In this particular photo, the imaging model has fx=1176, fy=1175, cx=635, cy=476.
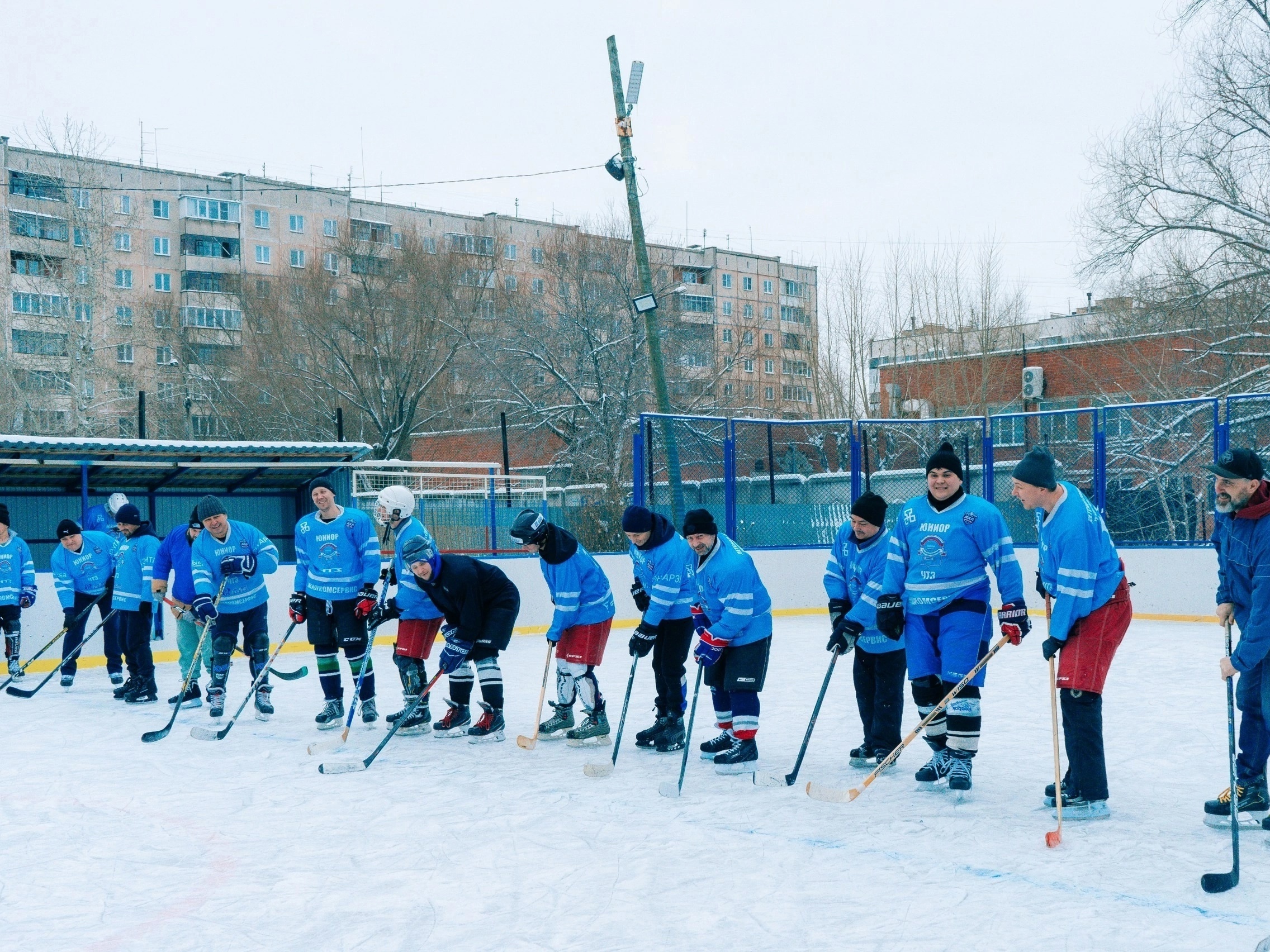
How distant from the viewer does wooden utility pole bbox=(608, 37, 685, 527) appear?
11812mm

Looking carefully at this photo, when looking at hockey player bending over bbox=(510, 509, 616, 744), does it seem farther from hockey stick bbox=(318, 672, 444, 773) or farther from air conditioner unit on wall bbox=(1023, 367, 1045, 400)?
air conditioner unit on wall bbox=(1023, 367, 1045, 400)

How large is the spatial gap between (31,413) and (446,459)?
32.8ft

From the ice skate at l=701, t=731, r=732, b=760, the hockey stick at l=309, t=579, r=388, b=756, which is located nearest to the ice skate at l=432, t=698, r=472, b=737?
the hockey stick at l=309, t=579, r=388, b=756

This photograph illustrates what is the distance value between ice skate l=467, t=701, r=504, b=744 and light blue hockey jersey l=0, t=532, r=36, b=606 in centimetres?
414

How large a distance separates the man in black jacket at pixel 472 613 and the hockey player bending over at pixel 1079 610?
2513mm

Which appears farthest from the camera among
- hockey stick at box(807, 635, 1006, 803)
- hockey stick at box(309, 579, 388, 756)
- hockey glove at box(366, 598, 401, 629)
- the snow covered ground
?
hockey glove at box(366, 598, 401, 629)

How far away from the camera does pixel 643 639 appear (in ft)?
17.9

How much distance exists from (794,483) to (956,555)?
26.1 ft

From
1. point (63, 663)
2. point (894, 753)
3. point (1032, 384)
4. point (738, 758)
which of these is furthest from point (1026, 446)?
point (1032, 384)

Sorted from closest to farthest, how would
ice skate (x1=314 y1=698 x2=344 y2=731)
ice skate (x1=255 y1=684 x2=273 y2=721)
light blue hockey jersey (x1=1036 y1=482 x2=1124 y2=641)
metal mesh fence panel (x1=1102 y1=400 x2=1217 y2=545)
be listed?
1. light blue hockey jersey (x1=1036 y1=482 x2=1124 y2=641)
2. ice skate (x1=314 y1=698 x2=344 y2=731)
3. ice skate (x1=255 y1=684 x2=273 y2=721)
4. metal mesh fence panel (x1=1102 y1=400 x2=1217 y2=545)

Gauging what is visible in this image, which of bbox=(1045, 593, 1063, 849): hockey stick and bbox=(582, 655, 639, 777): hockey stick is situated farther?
bbox=(582, 655, 639, 777): hockey stick

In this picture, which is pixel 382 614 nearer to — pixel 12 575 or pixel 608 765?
pixel 608 765

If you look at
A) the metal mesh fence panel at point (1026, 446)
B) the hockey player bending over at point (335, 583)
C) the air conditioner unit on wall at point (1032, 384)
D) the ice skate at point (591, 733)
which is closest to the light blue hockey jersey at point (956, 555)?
the ice skate at point (591, 733)

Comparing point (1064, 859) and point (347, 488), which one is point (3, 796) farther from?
point (347, 488)
